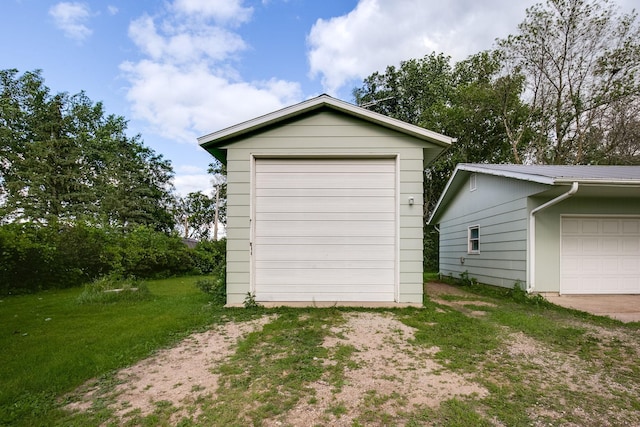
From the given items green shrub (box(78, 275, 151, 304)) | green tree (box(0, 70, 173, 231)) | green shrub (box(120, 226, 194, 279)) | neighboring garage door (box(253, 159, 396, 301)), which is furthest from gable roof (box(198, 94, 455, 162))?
green tree (box(0, 70, 173, 231))

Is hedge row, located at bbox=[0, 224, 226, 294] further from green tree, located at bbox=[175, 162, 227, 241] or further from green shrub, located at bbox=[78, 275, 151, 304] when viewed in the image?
green tree, located at bbox=[175, 162, 227, 241]

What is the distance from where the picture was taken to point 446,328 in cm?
418

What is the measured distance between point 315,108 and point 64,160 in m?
22.6

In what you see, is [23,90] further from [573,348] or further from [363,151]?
[573,348]

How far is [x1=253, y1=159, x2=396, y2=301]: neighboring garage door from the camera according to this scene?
5.41 meters

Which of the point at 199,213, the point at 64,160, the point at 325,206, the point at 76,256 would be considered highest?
the point at 64,160

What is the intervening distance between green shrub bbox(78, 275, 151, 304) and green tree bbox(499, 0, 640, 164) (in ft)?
60.6

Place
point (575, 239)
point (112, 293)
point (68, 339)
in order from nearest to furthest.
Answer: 1. point (68, 339)
2. point (112, 293)
3. point (575, 239)

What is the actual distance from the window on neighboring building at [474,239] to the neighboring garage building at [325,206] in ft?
15.5

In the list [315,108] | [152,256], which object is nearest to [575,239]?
[315,108]

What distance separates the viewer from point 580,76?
14797 mm

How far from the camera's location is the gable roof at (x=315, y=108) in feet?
17.2

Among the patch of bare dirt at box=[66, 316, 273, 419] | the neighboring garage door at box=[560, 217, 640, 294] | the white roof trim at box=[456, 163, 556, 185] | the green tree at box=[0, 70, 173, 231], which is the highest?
the green tree at box=[0, 70, 173, 231]

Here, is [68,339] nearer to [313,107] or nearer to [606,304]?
[313,107]
